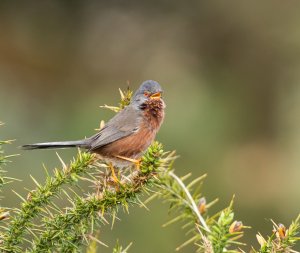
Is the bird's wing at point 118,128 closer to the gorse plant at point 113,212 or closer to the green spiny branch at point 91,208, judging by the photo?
the gorse plant at point 113,212

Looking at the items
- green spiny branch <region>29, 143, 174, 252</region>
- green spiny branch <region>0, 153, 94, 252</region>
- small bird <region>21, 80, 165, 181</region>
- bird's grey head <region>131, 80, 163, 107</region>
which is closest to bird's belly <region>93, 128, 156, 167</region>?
small bird <region>21, 80, 165, 181</region>

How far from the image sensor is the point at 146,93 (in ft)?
14.3

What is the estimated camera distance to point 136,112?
431cm

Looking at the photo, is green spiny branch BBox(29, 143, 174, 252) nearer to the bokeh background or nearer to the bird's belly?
the bird's belly

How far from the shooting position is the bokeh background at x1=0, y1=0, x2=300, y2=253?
26.8ft

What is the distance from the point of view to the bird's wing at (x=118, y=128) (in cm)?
404

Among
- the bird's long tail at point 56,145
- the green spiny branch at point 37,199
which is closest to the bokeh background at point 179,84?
the bird's long tail at point 56,145

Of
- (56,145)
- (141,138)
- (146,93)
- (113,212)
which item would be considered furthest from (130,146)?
(113,212)

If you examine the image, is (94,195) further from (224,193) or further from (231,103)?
(231,103)

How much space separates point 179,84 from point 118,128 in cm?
569

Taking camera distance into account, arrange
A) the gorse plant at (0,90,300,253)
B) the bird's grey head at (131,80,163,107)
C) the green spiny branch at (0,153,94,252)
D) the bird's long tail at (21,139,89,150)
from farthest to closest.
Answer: the bird's grey head at (131,80,163,107), the bird's long tail at (21,139,89,150), the green spiny branch at (0,153,94,252), the gorse plant at (0,90,300,253)

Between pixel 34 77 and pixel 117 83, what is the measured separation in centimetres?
127

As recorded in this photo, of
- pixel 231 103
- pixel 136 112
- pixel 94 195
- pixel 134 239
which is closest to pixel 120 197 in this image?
pixel 94 195

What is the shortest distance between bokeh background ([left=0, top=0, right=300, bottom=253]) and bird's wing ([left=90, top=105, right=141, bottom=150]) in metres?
2.95
